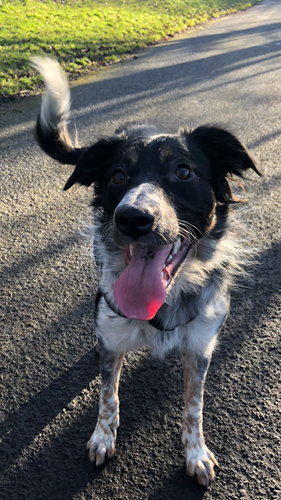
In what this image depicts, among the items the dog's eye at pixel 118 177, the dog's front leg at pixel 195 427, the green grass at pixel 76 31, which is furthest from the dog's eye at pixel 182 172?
the green grass at pixel 76 31

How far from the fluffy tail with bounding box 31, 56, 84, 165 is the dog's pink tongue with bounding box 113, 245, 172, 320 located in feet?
4.50

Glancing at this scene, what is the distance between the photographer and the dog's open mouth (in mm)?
1982

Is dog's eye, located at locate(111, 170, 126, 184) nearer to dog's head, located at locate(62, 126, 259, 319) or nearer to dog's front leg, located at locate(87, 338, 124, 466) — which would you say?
dog's head, located at locate(62, 126, 259, 319)

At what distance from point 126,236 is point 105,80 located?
7.01 meters

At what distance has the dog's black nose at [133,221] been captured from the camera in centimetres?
175

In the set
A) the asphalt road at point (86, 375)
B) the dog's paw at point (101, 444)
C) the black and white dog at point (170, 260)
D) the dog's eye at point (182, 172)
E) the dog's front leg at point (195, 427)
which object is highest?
the dog's eye at point (182, 172)

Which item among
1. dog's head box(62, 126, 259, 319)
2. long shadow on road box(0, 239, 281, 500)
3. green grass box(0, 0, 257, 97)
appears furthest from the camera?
green grass box(0, 0, 257, 97)

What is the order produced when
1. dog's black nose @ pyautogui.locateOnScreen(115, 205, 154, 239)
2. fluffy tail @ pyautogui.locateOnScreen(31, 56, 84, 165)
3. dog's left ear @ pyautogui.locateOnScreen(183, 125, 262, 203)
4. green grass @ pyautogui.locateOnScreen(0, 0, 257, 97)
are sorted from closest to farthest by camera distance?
dog's black nose @ pyautogui.locateOnScreen(115, 205, 154, 239) < dog's left ear @ pyautogui.locateOnScreen(183, 125, 262, 203) < fluffy tail @ pyautogui.locateOnScreen(31, 56, 84, 165) < green grass @ pyautogui.locateOnScreen(0, 0, 257, 97)

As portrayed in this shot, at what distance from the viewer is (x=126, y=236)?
186 cm

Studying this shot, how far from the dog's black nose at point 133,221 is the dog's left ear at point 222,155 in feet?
2.84

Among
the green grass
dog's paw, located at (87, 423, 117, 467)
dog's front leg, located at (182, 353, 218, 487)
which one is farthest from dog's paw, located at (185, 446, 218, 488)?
the green grass

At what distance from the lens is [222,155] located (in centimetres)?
248

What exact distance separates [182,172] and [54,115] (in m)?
1.38

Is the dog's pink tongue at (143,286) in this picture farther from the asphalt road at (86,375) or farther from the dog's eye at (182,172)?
the asphalt road at (86,375)
